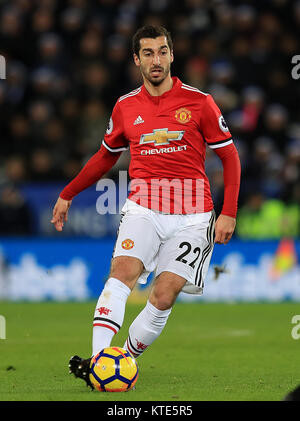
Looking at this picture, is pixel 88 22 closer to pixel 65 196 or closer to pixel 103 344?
pixel 65 196

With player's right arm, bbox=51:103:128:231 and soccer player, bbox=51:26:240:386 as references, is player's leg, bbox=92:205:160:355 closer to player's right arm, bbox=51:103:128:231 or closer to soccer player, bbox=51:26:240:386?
soccer player, bbox=51:26:240:386

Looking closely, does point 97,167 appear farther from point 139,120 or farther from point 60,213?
point 139,120

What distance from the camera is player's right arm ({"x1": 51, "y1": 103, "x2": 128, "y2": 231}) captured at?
6770 millimetres

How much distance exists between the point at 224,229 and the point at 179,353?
8.46 feet

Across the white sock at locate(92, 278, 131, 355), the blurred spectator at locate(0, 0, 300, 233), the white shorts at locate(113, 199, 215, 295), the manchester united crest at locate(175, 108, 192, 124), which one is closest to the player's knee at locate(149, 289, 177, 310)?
the white shorts at locate(113, 199, 215, 295)

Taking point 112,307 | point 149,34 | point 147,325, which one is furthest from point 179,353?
point 149,34

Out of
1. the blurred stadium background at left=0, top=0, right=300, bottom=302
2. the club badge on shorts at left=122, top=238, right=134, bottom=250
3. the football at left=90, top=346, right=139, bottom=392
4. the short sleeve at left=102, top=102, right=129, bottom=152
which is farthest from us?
the blurred stadium background at left=0, top=0, right=300, bottom=302

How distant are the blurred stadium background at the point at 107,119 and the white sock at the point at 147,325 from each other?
7.69m

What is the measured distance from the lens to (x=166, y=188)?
255 inches

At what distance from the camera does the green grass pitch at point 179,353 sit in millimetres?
5953

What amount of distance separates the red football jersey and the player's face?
192 millimetres

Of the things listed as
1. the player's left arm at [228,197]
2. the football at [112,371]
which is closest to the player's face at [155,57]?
the player's left arm at [228,197]

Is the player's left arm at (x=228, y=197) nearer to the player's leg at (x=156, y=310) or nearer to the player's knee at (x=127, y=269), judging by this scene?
the player's leg at (x=156, y=310)
